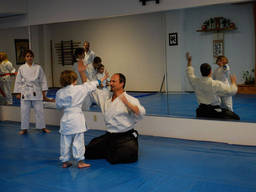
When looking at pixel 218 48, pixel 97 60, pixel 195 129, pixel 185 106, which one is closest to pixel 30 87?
pixel 97 60

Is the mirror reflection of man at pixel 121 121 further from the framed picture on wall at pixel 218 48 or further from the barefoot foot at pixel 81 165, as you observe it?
the framed picture on wall at pixel 218 48

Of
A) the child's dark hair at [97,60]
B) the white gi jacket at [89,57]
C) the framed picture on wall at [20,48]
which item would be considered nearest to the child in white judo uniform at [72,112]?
the white gi jacket at [89,57]

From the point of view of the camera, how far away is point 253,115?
4.66 metres

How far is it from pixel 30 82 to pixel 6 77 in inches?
86.7

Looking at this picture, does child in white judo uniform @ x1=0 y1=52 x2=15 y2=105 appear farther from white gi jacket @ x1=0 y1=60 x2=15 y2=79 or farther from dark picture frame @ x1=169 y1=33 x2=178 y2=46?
dark picture frame @ x1=169 y1=33 x2=178 y2=46

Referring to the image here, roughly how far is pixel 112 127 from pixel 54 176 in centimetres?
88

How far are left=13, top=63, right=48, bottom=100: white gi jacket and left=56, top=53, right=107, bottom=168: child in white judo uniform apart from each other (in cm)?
205

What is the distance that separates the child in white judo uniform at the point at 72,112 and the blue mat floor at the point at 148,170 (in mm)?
205

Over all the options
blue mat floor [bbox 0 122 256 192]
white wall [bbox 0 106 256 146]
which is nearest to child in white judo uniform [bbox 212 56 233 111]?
white wall [bbox 0 106 256 146]

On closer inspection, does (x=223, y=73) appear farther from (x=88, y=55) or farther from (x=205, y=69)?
(x=88, y=55)

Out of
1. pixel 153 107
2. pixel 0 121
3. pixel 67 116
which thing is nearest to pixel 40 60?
pixel 0 121

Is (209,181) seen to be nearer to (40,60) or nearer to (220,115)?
(220,115)

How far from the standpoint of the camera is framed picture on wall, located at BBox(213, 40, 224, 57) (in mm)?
4998

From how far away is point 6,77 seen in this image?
24.6 feet
